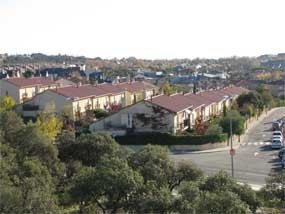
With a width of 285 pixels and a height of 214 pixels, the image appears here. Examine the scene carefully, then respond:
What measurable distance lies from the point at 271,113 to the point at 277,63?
324 feet

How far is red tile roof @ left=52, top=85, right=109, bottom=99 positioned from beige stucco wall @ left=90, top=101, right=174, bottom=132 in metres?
7.32

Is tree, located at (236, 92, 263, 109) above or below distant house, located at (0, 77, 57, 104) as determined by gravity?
below

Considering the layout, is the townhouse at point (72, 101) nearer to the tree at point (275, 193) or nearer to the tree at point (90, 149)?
A: the tree at point (90, 149)

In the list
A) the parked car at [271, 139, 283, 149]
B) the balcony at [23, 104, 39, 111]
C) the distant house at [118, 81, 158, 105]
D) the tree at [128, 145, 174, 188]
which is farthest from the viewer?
the distant house at [118, 81, 158, 105]

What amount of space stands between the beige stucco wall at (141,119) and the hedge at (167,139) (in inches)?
56.6

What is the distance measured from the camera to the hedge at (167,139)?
32562 mm

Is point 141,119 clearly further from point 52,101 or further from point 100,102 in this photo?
point 100,102

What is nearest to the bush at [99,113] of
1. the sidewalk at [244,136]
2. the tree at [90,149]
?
the sidewalk at [244,136]

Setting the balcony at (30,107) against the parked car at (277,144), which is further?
the balcony at (30,107)

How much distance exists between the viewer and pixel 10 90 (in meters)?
48.2

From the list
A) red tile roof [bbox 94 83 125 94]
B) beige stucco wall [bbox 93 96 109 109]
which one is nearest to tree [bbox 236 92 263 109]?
red tile roof [bbox 94 83 125 94]

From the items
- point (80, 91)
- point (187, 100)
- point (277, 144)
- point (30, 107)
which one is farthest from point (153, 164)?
point (80, 91)

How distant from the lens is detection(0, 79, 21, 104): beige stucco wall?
47.9 meters

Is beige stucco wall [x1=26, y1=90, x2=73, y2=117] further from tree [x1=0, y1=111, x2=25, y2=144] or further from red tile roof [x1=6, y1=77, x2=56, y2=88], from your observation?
tree [x1=0, y1=111, x2=25, y2=144]
